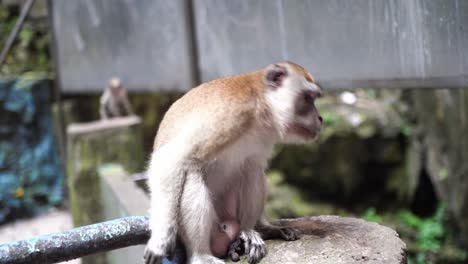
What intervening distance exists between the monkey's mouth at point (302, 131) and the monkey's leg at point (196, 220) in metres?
0.53

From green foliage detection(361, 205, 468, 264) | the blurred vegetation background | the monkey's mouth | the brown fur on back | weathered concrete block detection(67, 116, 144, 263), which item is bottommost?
green foliage detection(361, 205, 468, 264)

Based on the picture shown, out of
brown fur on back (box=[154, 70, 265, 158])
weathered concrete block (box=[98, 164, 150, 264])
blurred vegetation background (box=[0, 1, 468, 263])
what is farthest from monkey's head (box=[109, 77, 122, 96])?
brown fur on back (box=[154, 70, 265, 158])

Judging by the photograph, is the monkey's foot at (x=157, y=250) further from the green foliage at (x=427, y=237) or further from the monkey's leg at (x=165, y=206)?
the green foliage at (x=427, y=237)

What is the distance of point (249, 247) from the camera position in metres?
2.56

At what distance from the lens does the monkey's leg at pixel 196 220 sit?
2.40 meters

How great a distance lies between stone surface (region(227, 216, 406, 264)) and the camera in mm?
2342

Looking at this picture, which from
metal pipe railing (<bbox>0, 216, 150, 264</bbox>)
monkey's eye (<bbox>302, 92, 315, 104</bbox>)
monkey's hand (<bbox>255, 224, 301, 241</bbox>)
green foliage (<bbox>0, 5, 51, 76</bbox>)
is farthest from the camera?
green foliage (<bbox>0, 5, 51, 76</bbox>)

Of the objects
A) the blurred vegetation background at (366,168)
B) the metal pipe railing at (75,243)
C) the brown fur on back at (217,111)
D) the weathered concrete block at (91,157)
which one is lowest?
the blurred vegetation background at (366,168)

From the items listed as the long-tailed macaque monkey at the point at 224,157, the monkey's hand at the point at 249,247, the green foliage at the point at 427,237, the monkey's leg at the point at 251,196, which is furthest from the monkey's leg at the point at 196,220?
the green foliage at the point at 427,237

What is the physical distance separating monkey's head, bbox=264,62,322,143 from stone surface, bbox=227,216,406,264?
0.50 meters

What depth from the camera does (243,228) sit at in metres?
2.69

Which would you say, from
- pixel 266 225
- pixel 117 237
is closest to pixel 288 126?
pixel 266 225

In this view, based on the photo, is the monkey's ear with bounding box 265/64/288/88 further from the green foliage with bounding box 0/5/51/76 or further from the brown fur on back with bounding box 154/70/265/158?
the green foliage with bounding box 0/5/51/76

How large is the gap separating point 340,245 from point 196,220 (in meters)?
0.70
